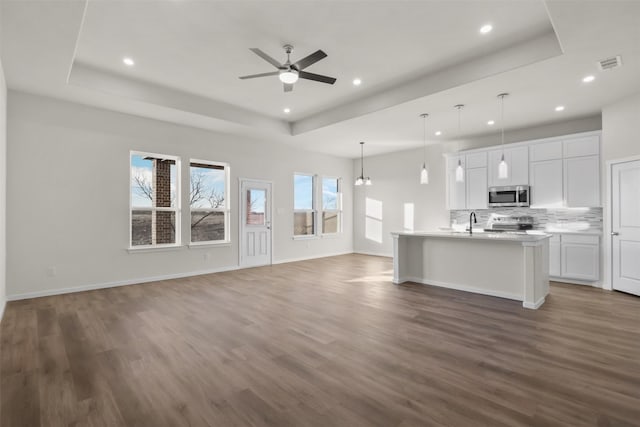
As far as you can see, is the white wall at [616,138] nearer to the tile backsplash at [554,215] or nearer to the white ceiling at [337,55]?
the white ceiling at [337,55]

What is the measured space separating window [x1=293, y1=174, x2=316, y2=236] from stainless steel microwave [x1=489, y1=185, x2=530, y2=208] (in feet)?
14.7

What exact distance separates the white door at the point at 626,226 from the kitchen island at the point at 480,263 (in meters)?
1.21

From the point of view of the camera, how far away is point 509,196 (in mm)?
6238

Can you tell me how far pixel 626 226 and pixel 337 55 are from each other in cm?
511

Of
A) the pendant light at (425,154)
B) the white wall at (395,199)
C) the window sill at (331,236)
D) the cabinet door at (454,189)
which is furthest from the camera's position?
the window sill at (331,236)

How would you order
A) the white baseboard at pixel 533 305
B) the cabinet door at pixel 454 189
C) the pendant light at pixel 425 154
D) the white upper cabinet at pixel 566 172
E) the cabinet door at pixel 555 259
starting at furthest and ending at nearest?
the cabinet door at pixel 454 189, the cabinet door at pixel 555 259, the white upper cabinet at pixel 566 172, the pendant light at pixel 425 154, the white baseboard at pixel 533 305

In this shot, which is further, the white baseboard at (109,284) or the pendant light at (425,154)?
the pendant light at (425,154)

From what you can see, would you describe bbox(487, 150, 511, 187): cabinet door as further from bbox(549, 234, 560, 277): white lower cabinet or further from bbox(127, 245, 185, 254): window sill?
bbox(127, 245, 185, 254): window sill

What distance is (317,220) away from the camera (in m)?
8.80

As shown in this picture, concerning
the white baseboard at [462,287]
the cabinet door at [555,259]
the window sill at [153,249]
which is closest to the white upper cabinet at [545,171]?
the cabinet door at [555,259]

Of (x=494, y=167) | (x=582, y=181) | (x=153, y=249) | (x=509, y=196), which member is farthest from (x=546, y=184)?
(x=153, y=249)

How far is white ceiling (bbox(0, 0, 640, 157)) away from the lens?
3.02m

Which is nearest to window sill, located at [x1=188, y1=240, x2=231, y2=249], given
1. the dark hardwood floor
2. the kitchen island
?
the dark hardwood floor

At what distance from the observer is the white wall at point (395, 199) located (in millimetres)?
7848
